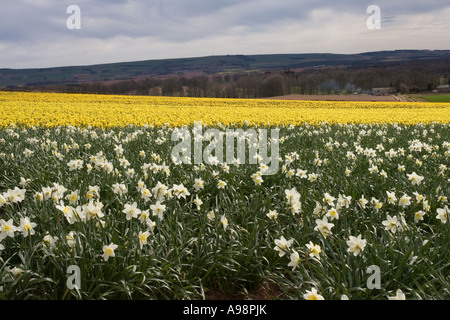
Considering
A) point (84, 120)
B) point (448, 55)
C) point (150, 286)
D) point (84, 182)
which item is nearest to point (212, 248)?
point (150, 286)

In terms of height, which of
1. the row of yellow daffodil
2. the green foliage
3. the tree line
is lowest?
the green foliage

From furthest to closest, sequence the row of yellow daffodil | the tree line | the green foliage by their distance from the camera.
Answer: the tree line → the row of yellow daffodil → the green foliage

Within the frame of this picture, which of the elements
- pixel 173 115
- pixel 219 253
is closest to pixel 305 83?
pixel 173 115

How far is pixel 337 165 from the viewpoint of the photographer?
736 cm

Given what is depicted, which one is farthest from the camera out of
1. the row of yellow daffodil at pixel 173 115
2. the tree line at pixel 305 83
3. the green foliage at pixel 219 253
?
the tree line at pixel 305 83

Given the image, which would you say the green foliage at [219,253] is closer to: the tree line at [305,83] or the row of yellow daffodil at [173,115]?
the row of yellow daffodil at [173,115]

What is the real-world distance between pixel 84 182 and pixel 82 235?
212 centimetres

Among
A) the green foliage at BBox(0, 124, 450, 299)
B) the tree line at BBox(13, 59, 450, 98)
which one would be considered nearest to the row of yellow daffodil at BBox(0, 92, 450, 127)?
the green foliage at BBox(0, 124, 450, 299)

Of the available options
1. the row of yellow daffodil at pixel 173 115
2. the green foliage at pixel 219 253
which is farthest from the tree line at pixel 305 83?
the green foliage at pixel 219 253

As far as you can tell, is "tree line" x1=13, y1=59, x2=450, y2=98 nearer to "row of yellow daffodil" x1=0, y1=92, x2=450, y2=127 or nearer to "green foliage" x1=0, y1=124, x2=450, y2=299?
"row of yellow daffodil" x1=0, y1=92, x2=450, y2=127

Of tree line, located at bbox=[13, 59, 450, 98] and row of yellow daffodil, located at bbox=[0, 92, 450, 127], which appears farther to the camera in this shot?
tree line, located at bbox=[13, 59, 450, 98]

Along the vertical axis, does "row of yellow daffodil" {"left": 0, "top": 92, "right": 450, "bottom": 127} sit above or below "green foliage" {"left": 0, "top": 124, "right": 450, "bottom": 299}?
above

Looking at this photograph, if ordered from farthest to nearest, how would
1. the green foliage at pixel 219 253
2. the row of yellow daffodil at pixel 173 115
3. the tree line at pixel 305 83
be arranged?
the tree line at pixel 305 83 → the row of yellow daffodil at pixel 173 115 → the green foliage at pixel 219 253

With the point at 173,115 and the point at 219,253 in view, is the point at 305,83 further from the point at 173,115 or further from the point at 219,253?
the point at 219,253
